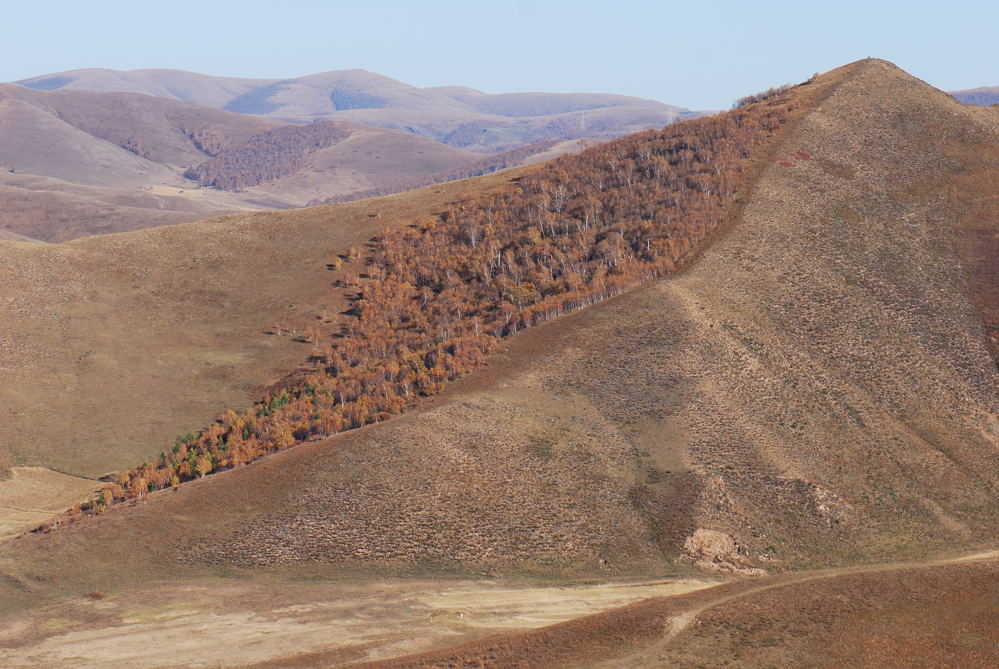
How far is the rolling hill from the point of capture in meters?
47.1

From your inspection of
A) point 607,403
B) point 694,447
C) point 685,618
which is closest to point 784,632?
point 685,618

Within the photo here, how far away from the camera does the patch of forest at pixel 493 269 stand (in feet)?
263

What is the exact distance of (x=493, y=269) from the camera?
11150 cm

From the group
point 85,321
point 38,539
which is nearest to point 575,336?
point 38,539

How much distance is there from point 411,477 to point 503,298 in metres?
44.1

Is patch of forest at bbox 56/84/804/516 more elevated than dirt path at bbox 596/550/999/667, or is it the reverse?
patch of forest at bbox 56/84/804/516

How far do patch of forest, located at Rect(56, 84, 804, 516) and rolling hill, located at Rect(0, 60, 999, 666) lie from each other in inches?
28.5

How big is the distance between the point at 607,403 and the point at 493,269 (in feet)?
138

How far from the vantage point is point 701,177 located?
113875mm

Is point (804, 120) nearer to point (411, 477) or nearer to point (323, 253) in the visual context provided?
point (323, 253)

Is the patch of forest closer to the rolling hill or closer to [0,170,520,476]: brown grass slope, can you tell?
the rolling hill

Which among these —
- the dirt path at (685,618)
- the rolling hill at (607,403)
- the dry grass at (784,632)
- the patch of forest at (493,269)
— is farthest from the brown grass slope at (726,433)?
the dry grass at (784,632)

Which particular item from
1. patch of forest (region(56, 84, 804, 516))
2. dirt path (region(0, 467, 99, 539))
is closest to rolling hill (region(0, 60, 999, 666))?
patch of forest (region(56, 84, 804, 516))

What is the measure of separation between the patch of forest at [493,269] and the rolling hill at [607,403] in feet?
2.38
